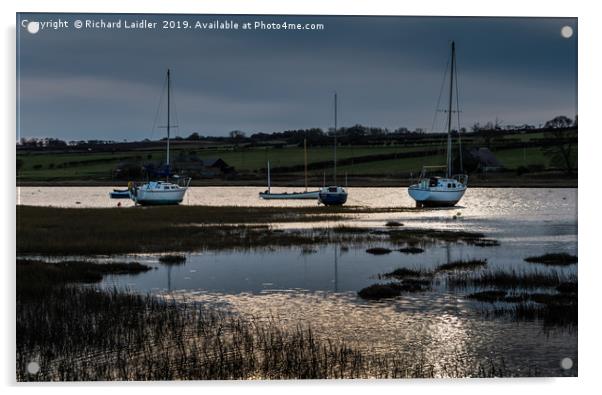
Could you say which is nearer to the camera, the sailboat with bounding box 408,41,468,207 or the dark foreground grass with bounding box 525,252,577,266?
the dark foreground grass with bounding box 525,252,577,266

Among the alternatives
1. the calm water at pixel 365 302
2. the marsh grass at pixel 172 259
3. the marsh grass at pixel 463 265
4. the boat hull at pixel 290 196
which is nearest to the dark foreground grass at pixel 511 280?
the calm water at pixel 365 302

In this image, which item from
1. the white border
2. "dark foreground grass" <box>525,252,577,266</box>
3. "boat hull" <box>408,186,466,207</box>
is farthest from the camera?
"boat hull" <box>408,186,466,207</box>

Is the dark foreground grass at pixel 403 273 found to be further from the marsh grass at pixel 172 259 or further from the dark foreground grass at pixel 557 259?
the marsh grass at pixel 172 259

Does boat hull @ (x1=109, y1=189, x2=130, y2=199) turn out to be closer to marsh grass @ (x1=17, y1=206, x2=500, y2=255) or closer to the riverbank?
the riverbank

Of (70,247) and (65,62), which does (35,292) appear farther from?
(70,247)

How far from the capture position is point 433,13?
17047 mm

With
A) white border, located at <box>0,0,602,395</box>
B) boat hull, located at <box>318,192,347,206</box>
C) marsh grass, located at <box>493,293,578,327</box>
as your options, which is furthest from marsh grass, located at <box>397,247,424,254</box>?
boat hull, located at <box>318,192,347,206</box>

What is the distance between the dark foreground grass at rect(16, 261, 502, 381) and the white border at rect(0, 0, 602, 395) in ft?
0.91

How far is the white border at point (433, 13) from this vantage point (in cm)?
1539

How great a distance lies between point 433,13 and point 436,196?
157 ft

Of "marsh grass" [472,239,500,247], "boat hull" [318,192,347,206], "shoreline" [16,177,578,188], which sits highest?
"shoreline" [16,177,578,188]

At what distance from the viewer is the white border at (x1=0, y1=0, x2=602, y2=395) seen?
50.5 feet

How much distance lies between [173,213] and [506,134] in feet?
107

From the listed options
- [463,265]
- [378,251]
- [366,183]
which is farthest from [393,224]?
[366,183]
